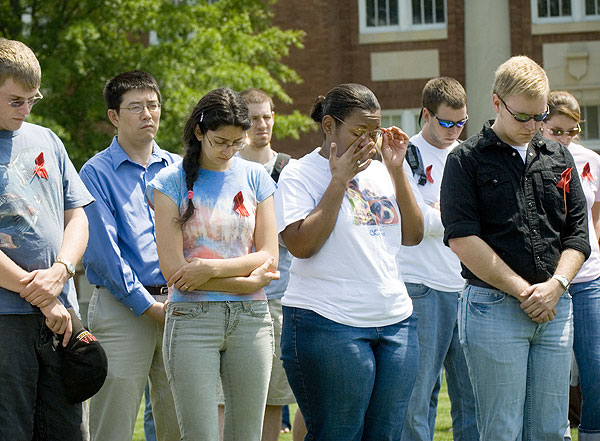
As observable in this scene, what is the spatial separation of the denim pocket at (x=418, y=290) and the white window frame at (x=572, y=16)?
16274 millimetres

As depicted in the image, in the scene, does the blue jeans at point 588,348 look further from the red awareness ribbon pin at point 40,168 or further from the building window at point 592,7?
the building window at point 592,7

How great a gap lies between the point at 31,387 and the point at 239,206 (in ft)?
4.12

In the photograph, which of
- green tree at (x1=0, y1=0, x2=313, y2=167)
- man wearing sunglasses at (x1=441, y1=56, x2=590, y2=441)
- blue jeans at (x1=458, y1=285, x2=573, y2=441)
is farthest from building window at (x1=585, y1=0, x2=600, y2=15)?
blue jeans at (x1=458, y1=285, x2=573, y2=441)

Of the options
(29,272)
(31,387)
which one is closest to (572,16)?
(29,272)

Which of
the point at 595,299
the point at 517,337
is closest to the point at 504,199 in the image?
the point at 517,337

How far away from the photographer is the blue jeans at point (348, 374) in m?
4.27

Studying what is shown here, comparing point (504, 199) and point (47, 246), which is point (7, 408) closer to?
point (47, 246)

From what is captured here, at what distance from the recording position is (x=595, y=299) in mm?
5516

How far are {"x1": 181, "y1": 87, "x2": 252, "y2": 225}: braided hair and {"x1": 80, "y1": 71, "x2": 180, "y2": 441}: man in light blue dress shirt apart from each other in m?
0.85

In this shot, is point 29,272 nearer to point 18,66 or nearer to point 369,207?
point 18,66

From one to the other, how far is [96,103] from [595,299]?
13481mm

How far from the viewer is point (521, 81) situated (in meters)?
4.45

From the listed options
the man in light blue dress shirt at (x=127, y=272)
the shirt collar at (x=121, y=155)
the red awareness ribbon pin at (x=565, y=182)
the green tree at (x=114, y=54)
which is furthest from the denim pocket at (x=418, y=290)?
the green tree at (x=114, y=54)

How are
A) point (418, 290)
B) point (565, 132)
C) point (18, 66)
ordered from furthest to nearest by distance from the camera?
point (565, 132) < point (418, 290) < point (18, 66)
